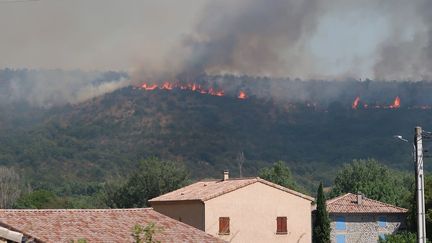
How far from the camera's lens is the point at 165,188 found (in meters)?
102

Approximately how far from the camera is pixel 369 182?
109500mm

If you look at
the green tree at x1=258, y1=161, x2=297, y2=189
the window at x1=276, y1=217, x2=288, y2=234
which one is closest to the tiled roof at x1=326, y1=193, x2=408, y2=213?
the window at x1=276, y1=217, x2=288, y2=234

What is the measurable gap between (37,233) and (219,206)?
18.6m

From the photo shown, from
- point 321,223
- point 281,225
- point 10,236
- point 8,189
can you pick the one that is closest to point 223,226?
point 281,225

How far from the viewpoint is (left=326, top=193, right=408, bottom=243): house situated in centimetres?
7744

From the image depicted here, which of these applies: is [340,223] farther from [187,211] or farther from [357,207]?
[187,211]

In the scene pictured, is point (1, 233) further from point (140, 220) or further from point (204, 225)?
point (204, 225)

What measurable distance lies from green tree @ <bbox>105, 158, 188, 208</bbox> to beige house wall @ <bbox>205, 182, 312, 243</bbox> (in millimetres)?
42180

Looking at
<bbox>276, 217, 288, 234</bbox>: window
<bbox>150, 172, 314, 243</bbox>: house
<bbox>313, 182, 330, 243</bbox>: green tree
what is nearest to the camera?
<bbox>150, 172, 314, 243</bbox>: house

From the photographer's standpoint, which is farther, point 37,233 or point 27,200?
point 27,200

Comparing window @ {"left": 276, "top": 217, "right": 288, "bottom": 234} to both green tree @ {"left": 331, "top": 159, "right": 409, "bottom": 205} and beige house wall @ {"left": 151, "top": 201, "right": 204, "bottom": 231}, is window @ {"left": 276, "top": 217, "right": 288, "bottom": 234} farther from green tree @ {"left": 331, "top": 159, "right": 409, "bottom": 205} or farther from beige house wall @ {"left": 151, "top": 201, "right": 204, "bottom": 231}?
green tree @ {"left": 331, "top": 159, "right": 409, "bottom": 205}

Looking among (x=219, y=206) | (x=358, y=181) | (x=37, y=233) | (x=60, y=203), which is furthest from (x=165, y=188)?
(x=37, y=233)

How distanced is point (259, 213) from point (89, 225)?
17.1 metres

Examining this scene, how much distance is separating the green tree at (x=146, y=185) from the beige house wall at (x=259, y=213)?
138ft
